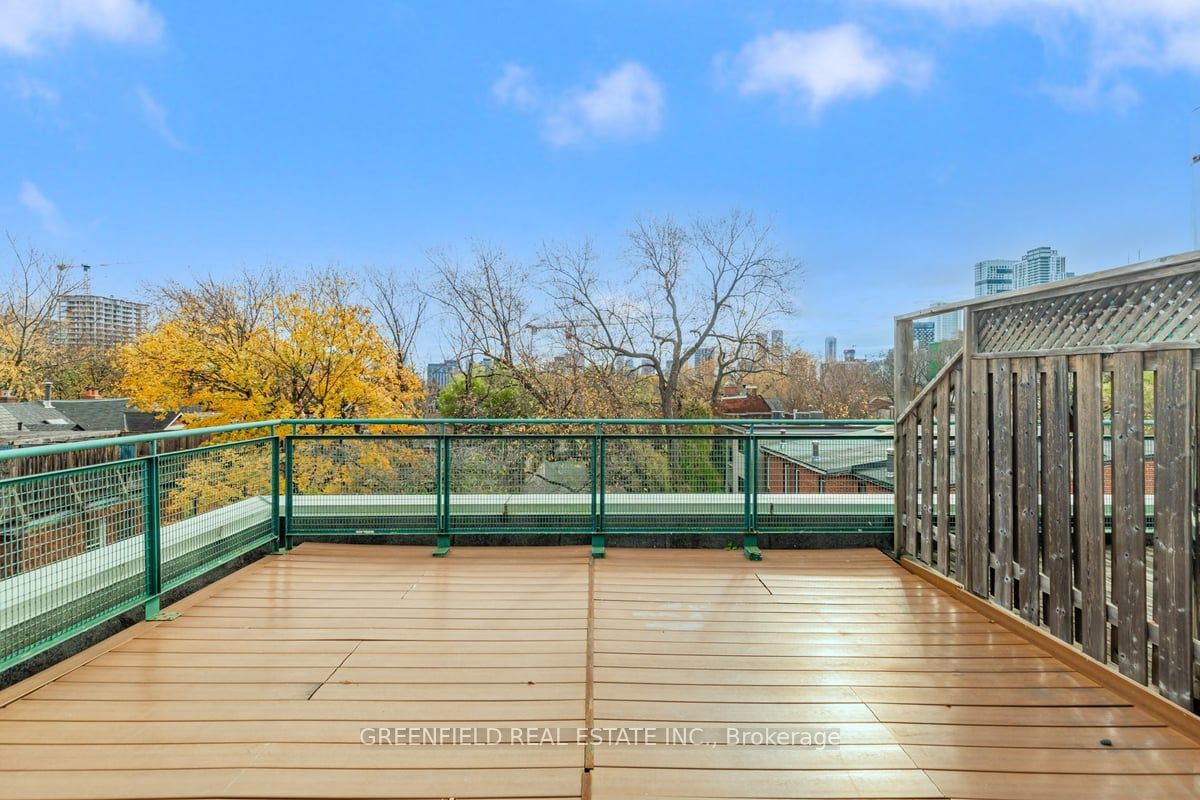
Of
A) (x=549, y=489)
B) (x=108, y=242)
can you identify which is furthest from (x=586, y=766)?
(x=108, y=242)

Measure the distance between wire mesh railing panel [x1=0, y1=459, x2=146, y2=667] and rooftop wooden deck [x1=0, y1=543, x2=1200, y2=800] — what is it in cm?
20

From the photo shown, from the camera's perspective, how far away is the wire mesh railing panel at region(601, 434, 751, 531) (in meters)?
4.62

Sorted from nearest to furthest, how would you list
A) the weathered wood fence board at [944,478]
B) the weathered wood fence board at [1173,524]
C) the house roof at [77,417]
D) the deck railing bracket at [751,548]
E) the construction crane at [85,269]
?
the weathered wood fence board at [1173,524] → the weathered wood fence board at [944,478] → the deck railing bracket at [751,548] → the house roof at [77,417] → the construction crane at [85,269]

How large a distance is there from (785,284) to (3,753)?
15.8 metres

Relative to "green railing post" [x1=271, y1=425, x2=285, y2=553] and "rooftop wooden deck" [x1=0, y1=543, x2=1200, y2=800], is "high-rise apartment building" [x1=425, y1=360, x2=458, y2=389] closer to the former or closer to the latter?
"green railing post" [x1=271, y1=425, x2=285, y2=553]

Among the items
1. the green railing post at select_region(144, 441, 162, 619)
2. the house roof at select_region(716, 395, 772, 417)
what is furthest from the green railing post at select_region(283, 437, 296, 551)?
the house roof at select_region(716, 395, 772, 417)

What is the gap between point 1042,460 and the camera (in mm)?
2883

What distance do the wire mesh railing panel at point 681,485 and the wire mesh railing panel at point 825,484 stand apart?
7.0 inches

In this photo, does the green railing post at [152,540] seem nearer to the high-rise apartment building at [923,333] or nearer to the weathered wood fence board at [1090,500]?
the weathered wood fence board at [1090,500]

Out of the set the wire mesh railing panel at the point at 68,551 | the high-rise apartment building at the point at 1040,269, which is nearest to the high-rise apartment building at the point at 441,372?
the high-rise apartment building at the point at 1040,269

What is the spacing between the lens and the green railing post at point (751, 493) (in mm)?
4566

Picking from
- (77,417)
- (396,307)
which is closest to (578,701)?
(396,307)

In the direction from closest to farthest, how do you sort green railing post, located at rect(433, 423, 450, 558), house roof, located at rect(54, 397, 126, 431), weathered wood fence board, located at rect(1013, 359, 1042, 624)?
weathered wood fence board, located at rect(1013, 359, 1042, 624) < green railing post, located at rect(433, 423, 450, 558) < house roof, located at rect(54, 397, 126, 431)

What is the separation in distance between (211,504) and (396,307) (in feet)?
53.1
